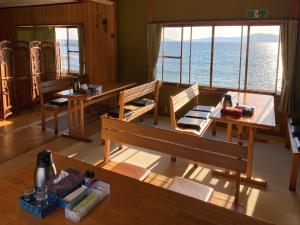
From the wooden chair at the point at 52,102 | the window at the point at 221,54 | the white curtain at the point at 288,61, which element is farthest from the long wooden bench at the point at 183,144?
the window at the point at 221,54

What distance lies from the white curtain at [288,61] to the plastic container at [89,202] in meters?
4.00

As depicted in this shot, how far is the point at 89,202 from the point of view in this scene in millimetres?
1444

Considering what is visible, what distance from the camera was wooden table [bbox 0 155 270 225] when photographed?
1359 millimetres

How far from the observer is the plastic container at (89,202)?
53.4 inches

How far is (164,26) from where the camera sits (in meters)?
5.62

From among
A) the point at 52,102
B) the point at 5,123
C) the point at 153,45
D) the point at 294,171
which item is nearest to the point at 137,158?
the point at 294,171

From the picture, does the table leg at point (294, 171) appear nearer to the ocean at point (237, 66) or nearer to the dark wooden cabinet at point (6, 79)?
the ocean at point (237, 66)

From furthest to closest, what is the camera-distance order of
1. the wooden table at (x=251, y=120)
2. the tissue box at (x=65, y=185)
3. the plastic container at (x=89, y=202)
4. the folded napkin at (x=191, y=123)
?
the folded napkin at (x=191, y=123) < the wooden table at (x=251, y=120) < the tissue box at (x=65, y=185) < the plastic container at (x=89, y=202)

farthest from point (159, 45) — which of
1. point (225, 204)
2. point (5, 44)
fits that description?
point (225, 204)

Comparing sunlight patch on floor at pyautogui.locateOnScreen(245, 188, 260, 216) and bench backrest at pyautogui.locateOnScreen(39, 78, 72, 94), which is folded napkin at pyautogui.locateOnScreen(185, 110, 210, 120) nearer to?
sunlight patch on floor at pyautogui.locateOnScreen(245, 188, 260, 216)

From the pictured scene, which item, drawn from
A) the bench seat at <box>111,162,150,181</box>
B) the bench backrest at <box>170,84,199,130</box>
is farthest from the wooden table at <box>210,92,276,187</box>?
the bench seat at <box>111,162,150,181</box>

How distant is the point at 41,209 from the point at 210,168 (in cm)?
268

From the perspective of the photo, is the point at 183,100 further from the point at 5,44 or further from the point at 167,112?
the point at 5,44

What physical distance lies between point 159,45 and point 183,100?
1905 mm
